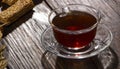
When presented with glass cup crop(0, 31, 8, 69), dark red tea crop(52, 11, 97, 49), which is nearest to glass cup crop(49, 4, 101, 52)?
dark red tea crop(52, 11, 97, 49)

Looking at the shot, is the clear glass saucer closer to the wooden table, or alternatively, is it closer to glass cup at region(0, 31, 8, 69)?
the wooden table

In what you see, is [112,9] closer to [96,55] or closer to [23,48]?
[96,55]

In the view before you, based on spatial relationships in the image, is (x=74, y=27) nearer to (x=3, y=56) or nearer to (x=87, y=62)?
(x=87, y=62)

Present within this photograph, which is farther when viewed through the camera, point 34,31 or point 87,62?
point 34,31

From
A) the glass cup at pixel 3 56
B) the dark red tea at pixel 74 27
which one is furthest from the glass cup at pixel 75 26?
the glass cup at pixel 3 56

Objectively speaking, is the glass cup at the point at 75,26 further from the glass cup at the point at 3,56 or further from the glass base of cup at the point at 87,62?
the glass cup at the point at 3,56

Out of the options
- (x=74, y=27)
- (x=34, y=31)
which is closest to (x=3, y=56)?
(x=34, y=31)
